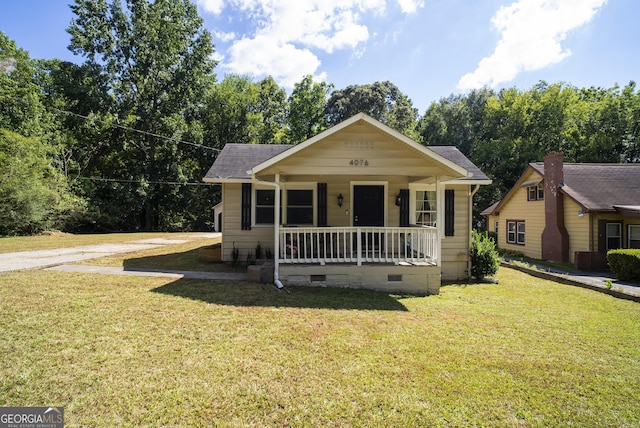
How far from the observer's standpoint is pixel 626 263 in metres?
10.9


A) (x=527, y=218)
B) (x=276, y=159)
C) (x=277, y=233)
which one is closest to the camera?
(x=276, y=159)

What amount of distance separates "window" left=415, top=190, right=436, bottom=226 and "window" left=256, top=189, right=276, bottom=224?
15.0 feet

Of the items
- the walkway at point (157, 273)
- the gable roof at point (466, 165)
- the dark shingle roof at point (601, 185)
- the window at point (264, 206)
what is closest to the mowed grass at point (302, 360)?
the walkway at point (157, 273)

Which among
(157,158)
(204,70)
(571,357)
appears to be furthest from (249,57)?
(571,357)

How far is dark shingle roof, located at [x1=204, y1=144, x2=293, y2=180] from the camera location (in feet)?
30.8

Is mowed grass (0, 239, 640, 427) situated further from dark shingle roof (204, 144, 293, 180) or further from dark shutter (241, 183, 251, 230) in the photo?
dark shingle roof (204, 144, 293, 180)

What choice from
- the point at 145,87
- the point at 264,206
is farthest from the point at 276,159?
the point at 145,87

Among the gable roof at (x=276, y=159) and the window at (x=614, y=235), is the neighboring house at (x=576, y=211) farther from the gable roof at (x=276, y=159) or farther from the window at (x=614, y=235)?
the gable roof at (x=276, y=159)

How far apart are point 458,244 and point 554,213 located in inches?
375

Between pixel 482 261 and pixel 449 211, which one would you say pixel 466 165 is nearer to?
pixel 449 211

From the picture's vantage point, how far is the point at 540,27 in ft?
32.5

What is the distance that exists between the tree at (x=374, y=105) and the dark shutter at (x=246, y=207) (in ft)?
78.2

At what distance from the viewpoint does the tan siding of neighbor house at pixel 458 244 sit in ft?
30.7

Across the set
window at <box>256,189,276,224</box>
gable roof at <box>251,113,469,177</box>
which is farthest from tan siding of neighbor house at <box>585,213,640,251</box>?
→ window at <box>256,189,276,224</box>
